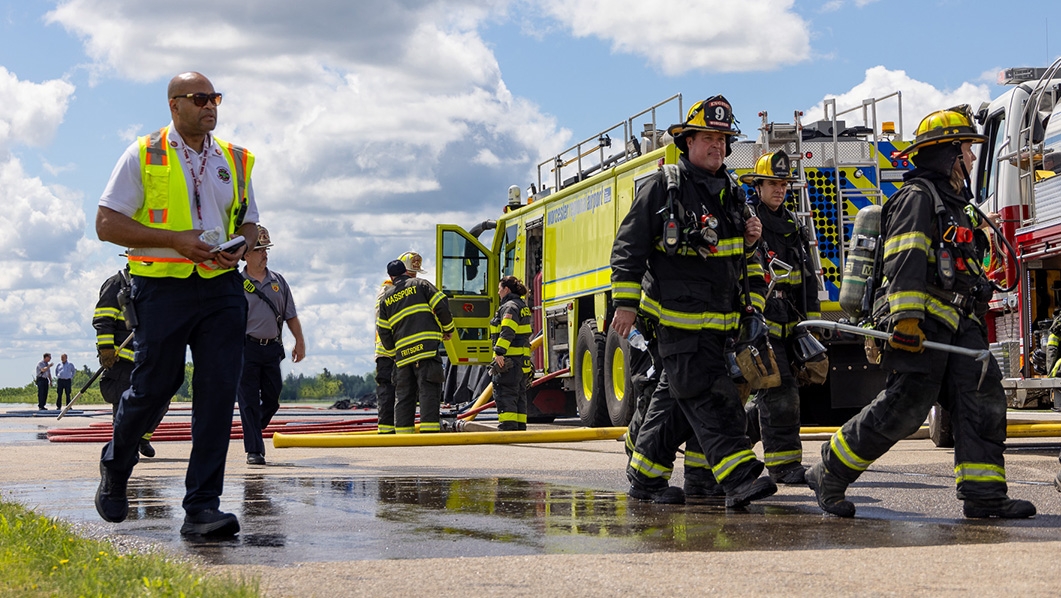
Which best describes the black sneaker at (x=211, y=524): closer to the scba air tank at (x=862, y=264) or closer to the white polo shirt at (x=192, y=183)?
Result: the white polo shirt at (x=192, y=183)

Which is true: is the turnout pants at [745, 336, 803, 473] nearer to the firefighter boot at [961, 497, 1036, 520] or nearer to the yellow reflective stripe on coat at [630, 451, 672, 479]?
the yellow reflective stripe on coat at [630, 451, 672, 479]

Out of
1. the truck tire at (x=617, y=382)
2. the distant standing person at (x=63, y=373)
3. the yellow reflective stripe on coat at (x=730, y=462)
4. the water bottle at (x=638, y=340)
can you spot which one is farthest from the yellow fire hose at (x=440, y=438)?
the distant standing person at (x=63, y=373)

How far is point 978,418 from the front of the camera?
5797mm

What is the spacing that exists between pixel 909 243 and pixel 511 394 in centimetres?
893

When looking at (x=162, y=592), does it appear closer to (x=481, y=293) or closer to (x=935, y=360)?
(x=935, y=360)

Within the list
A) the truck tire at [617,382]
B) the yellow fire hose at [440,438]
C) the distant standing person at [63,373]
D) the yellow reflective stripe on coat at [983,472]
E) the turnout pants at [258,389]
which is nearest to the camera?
the yellow reflective stripe on coat at [983,472]

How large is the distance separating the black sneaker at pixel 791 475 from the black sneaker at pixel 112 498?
352 cm

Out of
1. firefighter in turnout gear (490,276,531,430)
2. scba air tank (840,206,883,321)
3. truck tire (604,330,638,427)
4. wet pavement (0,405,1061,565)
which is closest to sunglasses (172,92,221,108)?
wet pavement (0,405,1061,565)

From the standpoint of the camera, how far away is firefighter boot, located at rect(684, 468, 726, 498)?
22.4 feet

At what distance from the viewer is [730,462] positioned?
19.7ft

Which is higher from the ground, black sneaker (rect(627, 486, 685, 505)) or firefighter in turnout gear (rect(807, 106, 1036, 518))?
firefighter in turnout gear (rect(807, 106, 1036, 518))

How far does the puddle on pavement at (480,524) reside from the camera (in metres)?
4.88

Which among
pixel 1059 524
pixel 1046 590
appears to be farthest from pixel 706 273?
pixel 1046 590

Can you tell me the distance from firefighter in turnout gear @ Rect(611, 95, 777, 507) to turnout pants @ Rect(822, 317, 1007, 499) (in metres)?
0.53
